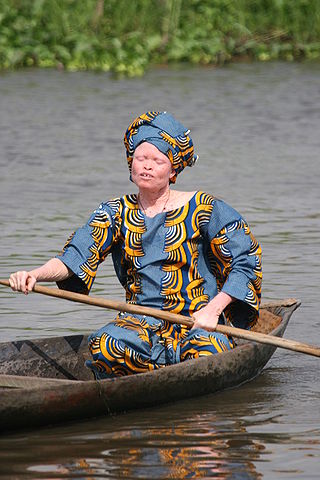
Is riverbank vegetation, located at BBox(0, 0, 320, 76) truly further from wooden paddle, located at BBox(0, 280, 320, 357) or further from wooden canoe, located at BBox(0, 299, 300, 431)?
wooden paddle, located at BBox(0, 280, 320, 357)

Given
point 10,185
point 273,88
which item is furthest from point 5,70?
point 10,185

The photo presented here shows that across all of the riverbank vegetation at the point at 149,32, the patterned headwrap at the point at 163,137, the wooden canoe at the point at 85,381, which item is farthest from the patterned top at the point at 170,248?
the riverbank vegetation at the point at 149,32

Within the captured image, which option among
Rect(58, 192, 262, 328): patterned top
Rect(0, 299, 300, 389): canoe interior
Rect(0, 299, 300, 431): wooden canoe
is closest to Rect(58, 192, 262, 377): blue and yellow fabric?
Rect(58, 192, 262, 328): patterned top

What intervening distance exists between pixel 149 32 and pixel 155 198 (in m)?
18.3

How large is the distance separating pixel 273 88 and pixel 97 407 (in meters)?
14.8

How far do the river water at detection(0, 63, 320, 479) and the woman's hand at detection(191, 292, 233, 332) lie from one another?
1.40ft

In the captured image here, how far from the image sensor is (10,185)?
1259 centimetres

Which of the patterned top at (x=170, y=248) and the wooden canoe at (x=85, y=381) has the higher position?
the patterned top at (x=170, y=248)

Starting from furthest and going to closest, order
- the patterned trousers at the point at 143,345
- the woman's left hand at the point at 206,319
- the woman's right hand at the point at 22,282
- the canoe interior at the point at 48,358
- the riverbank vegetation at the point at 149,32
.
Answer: the riverbank vegetation at the point at 149,32 → the canoe interior at the point at 48,358 → the patterned trousers at the point at 143,345 → the woman's left hand at the point at 206,319 → the woman's right hand at the point at 22,282

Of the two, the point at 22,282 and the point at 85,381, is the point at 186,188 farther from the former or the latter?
the point at 85,381

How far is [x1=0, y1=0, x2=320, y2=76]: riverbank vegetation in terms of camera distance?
2303 cm

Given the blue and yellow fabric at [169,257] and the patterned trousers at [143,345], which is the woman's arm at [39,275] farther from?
the patterned trousers at [143,345]

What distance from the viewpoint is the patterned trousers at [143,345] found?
5996 millimetres

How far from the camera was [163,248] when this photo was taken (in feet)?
20.2
